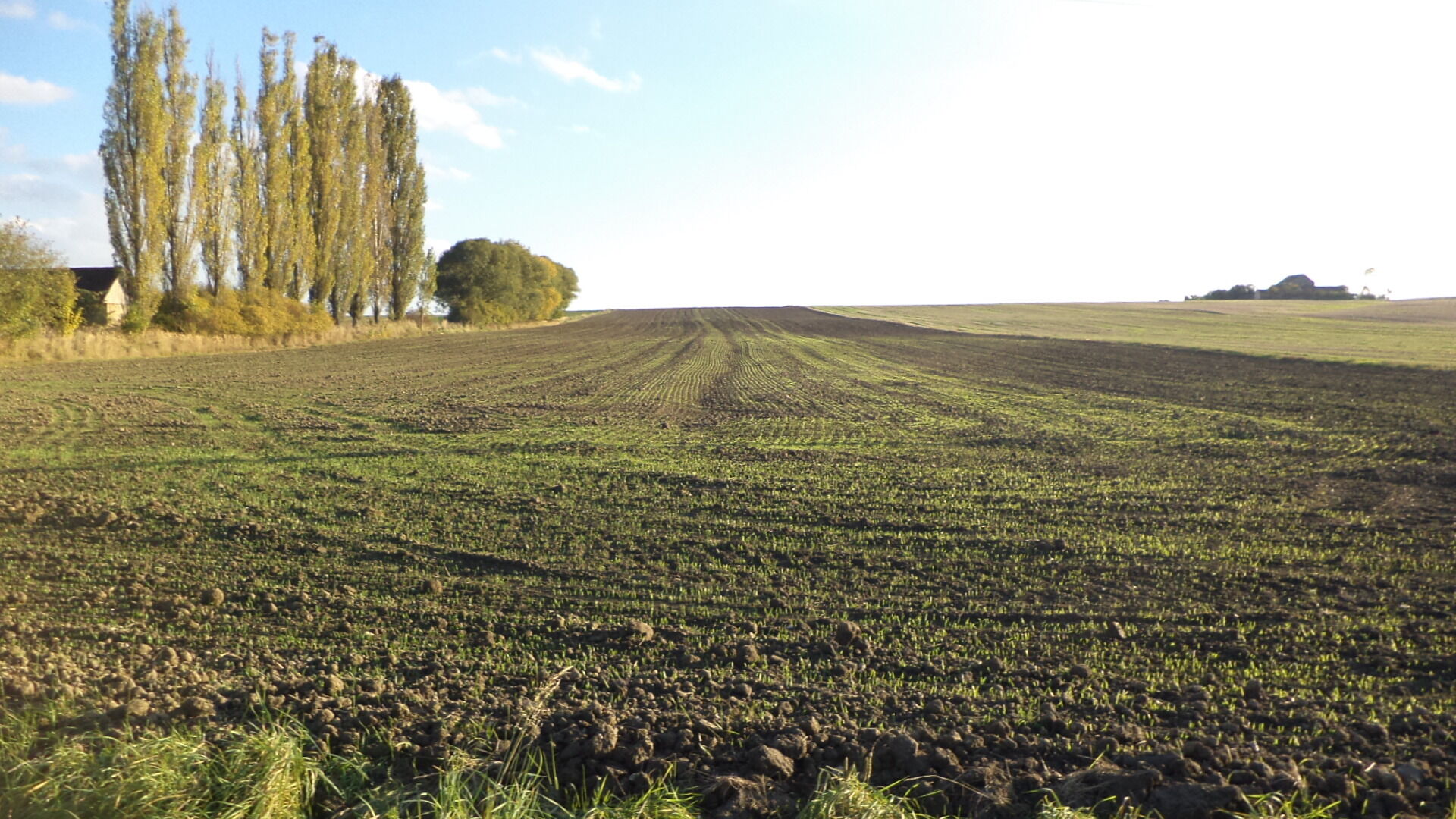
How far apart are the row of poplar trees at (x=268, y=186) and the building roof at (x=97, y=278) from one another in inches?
410

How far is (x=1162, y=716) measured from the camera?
3.91 m

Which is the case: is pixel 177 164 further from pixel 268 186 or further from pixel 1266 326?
pixel 1266 326

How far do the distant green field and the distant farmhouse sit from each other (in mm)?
12585

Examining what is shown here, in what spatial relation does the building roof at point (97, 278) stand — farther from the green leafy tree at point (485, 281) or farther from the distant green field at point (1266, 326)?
the distant green field at point (1266, 326)

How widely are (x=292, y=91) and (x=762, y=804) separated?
3870cm

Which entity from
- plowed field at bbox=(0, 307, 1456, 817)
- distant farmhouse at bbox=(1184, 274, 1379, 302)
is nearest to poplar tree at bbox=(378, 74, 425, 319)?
plowed field at bbox=(0, 307, 1456, 817)

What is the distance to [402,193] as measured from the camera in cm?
4166

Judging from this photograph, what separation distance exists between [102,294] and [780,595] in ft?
129

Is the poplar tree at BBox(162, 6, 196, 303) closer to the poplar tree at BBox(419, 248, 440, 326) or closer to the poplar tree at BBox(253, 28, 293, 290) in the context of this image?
the poplar tree at BBox(253, 28, 293, 290)

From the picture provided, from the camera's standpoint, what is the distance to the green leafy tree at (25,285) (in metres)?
21.8

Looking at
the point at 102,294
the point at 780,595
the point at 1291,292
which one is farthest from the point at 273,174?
the point at 1291,292

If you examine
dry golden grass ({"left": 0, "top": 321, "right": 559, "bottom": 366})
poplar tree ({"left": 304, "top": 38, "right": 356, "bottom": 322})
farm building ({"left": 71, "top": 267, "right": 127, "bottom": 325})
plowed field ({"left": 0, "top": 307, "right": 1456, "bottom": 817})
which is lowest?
plowed field ({"left": 0, "top": 307, "right": 1456, "bottom": 817})

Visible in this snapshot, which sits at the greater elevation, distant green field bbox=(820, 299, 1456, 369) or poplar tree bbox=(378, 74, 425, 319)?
poplar tree bbox=(378, 74, 425, 319)

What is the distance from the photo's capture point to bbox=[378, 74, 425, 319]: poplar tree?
A: 41.5 m
